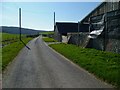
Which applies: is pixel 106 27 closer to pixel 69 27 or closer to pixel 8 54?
pixel 8 54

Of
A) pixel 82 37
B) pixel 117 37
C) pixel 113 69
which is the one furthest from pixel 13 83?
pixel 82 37

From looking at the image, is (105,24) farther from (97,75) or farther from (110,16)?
(97,75)

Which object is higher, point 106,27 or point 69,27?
point 69,27

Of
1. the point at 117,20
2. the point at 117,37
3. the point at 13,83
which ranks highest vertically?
the point at 117,20

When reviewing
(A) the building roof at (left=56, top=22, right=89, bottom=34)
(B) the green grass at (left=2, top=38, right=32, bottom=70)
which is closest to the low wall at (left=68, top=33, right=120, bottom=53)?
(B) the green grass at (left=2, top=38, right=32, bottom=70)

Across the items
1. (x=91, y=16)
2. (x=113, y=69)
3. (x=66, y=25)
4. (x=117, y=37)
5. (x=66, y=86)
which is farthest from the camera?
(x=66, y=25)

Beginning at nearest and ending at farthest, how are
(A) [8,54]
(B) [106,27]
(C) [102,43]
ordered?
1. (A) [8,54]
2. (B) [106,27]
3. (C) [102,43]

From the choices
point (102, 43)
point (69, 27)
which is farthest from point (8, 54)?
point (69, 27)

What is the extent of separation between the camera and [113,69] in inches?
484

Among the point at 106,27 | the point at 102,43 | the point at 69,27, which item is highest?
the point at 69,27

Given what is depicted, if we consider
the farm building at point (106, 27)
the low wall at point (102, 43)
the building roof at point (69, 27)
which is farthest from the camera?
the building roof at point (69, 27)

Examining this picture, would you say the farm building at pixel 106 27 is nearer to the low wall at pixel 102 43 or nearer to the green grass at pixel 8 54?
the low wall at pixel 102 43

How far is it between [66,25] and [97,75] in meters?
50.9

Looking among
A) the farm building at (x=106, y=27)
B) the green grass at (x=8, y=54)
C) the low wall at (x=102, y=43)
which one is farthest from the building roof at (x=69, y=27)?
the green grass at (x=8, y=54)
